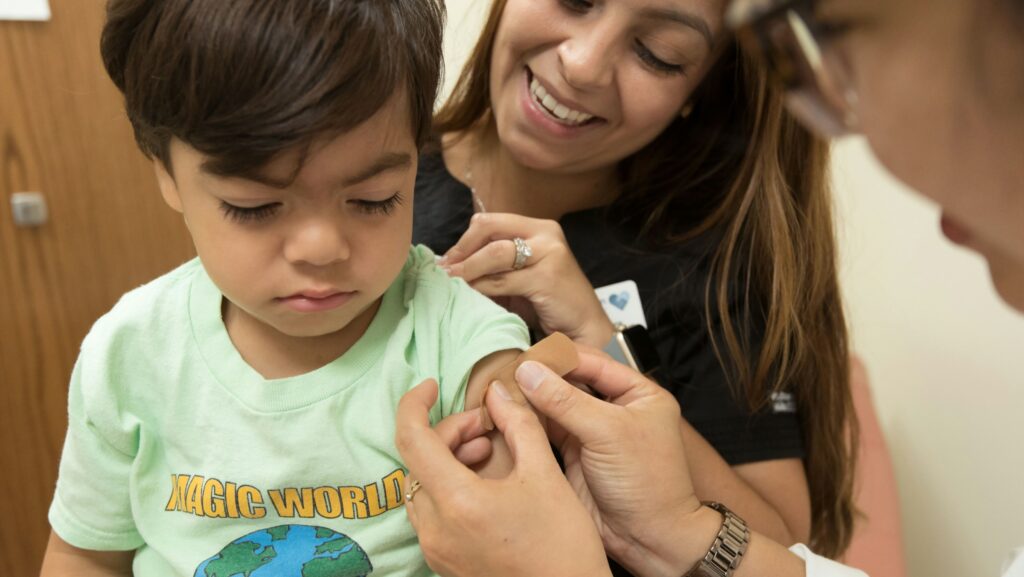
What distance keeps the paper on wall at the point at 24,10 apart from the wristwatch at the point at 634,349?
142 cm

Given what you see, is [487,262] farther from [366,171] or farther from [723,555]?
[723,555]

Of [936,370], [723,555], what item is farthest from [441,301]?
[936,370]

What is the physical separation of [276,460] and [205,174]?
0.31 m

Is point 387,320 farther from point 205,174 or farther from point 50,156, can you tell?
point 50,156

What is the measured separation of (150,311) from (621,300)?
0.67 meters

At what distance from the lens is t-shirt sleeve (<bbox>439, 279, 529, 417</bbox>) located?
0.81m

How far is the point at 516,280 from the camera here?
3.34 ft

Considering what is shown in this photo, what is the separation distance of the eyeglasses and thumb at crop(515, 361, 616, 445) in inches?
16.5

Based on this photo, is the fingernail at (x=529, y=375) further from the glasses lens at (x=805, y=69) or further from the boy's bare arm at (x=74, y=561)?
the boy's bare arm at (x=74, y=561)

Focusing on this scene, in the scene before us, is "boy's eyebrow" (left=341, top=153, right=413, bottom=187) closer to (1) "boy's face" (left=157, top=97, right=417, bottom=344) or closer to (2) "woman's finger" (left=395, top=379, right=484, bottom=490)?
(1) "boy's face" (left=157, top=97, right=417, bottom=344)

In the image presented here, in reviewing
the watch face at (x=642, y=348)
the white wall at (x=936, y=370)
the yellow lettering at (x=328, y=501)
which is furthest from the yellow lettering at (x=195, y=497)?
the white wall at (x=936, y=370)

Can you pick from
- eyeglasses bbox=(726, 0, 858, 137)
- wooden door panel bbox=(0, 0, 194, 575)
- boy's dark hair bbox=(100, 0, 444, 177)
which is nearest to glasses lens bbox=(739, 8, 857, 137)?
eyeglasses bbox=(726, 0, 858, 137)

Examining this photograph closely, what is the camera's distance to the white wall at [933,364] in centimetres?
165

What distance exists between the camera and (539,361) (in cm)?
82
